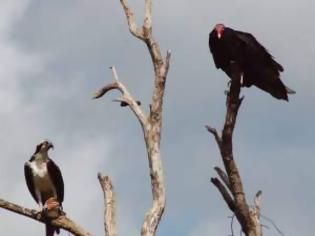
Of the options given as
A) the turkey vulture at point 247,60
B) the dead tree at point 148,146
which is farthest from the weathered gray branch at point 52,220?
the turkey vulture at point 247,60

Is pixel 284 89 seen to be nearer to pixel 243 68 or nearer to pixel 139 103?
pixel 243 68

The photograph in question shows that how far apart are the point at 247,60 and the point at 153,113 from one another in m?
1.80

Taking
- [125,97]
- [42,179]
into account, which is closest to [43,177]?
[42,179]

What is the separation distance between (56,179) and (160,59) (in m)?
2.80

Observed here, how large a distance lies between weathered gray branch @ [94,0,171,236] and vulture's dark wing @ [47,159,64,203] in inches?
65.4

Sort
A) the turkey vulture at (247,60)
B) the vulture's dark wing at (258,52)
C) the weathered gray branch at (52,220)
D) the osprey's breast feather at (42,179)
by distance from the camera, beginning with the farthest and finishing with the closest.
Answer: the osprey's breast feather at (42,179) → the vulture's dark wing at (258,52) → the turkey vulture at (247,60) → the weathered gray branch at (52,220)

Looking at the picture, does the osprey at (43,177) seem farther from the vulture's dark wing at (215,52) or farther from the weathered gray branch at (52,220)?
the vulture's dark wing at (215,52)

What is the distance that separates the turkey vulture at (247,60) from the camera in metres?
11.8

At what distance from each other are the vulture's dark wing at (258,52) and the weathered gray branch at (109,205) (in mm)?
2864

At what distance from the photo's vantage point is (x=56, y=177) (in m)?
13.1

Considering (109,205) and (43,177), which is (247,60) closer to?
(109,205)

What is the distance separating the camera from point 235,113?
33.8 feet

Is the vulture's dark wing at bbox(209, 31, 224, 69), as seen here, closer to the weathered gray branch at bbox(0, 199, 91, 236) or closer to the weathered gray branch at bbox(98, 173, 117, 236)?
the weathered gray branch at bbox(98, 173, 117, 236)

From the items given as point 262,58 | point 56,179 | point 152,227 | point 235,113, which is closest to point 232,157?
point 235,113
